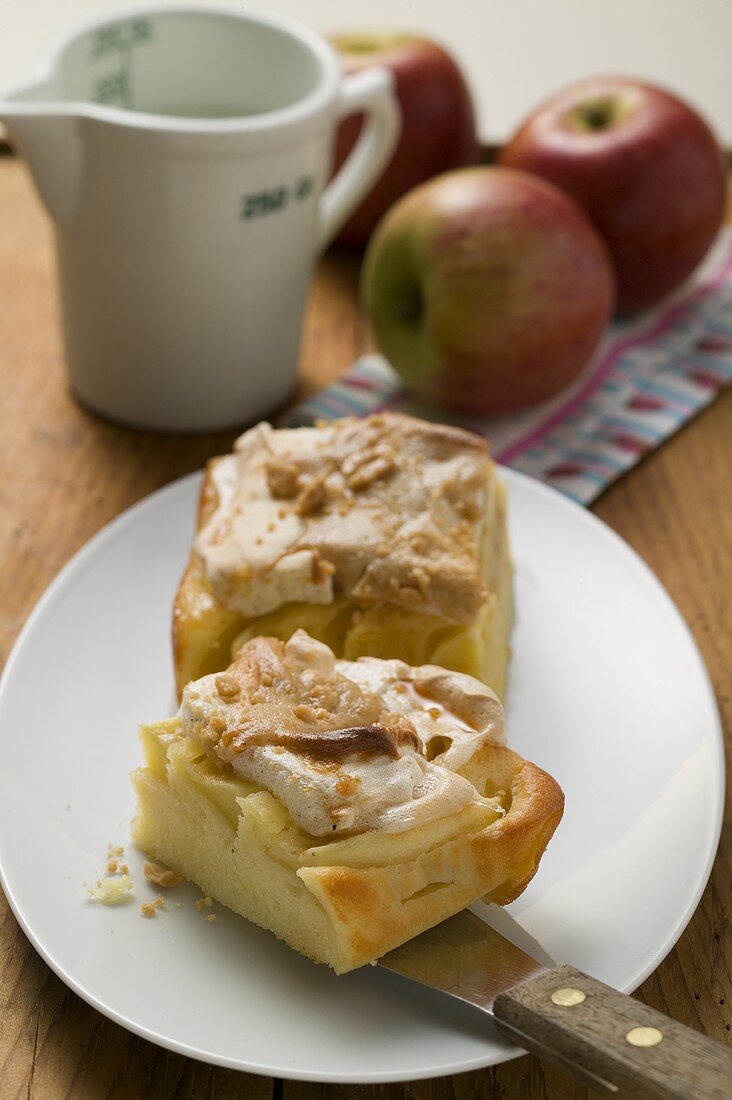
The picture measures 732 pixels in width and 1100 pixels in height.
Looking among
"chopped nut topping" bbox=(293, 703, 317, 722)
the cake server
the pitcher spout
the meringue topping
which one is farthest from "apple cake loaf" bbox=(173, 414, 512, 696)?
the pitcher spout

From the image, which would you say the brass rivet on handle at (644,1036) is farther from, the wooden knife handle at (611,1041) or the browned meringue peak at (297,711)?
the browned meringue peak at (297,711)

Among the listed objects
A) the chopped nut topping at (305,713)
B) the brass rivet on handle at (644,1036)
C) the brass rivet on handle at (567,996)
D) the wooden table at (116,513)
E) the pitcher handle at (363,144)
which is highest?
the pitcher handle at (363,144)

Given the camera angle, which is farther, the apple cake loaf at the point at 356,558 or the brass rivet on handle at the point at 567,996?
the apple cake loaf at the point at 356,558

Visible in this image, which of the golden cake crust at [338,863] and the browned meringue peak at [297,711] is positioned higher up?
the browned meringue peak at [297,711]

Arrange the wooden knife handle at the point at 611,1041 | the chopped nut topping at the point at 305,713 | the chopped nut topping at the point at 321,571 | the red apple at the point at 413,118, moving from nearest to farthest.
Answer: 1. the wooden knife handle at the point at 611,1041
2. the chopped nut topping at the point at 305,713
3. the chopped nut topping at the point at 321,571
4. the red apple at the point at 413,118

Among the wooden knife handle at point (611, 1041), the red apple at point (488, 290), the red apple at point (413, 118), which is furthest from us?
the red apple at point (413, 118)

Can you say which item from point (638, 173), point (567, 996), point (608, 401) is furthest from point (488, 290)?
point (567, 996)

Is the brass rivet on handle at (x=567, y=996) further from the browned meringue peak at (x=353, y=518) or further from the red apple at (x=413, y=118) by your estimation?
the red apple at (x=413, y=118)

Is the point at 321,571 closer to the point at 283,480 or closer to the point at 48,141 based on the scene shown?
the point at 283,480

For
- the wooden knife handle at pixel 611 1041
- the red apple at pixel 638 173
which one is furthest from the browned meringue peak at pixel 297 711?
the red apple at pixel 638 173
